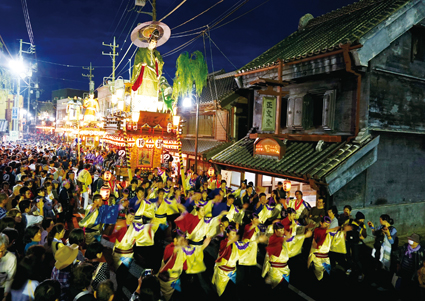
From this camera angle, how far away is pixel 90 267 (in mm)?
4070

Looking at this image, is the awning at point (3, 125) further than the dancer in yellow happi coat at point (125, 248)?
Yes

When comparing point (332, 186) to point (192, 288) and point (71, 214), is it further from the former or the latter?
point (71, 214)

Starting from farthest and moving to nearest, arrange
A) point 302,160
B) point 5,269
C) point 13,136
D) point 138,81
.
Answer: point 13,136
point 138,81
point 302,160
point 5,269

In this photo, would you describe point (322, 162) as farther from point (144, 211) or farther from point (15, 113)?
point (15, 113)

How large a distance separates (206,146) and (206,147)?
0.17 meters

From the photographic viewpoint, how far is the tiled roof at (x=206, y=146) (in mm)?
17750

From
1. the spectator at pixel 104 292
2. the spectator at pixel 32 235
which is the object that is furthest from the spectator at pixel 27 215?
the spectator at pixel 104 292

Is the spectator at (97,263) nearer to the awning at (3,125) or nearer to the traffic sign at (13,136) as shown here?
the awning at (3,125)

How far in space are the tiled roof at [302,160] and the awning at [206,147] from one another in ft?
11.3

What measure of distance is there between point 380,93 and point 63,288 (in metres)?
11.6

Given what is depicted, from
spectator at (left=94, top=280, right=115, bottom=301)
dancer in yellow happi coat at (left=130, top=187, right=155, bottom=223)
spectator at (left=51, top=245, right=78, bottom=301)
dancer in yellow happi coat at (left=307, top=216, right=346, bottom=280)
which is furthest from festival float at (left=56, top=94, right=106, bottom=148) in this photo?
spectator at (left=94, top=280, right=115, bottom=301)

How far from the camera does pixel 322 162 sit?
32.6 ft

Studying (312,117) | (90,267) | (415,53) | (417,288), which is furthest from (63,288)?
(415,53)

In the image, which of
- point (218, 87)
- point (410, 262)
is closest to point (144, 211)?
point (410, 262)
